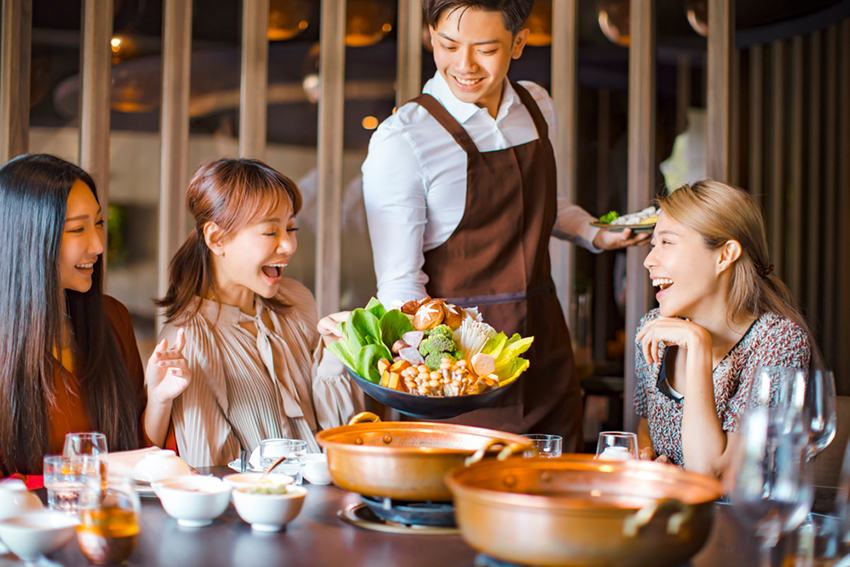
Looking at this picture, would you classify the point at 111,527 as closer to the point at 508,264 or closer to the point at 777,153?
the point at 508,264

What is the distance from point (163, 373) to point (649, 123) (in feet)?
6.93

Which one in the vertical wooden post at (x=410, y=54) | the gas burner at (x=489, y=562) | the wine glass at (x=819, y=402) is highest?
the vertical wooden post at (x=410, y=54)

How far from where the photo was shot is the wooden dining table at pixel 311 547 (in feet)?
3.25

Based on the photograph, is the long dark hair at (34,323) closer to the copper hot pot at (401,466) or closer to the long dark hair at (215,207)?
the long dark hair at (215,207)

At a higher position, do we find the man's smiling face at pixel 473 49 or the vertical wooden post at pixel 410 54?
the vertical wooden post at pixel 410 54

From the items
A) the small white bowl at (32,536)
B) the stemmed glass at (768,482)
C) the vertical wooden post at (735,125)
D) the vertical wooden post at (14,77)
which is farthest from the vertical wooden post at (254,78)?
the stemmed glass at (768,482)

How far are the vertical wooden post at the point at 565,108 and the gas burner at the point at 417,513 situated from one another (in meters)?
2.03

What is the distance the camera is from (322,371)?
212 centimetres

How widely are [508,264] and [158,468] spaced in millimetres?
1266

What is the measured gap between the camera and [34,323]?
172 centimetres

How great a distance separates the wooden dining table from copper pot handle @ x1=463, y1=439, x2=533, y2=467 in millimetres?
121

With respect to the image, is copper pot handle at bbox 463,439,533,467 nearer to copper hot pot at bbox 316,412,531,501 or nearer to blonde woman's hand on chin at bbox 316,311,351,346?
copper hot pot at bbox 316,412,531,501

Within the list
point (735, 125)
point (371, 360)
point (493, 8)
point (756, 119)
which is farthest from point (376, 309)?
point (756, 119)

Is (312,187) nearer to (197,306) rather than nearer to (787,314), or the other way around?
(197,306)
